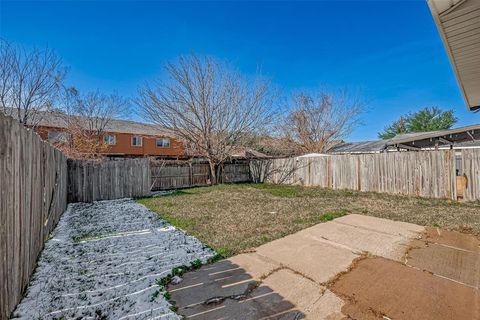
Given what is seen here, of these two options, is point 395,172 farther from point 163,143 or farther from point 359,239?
point 163,143

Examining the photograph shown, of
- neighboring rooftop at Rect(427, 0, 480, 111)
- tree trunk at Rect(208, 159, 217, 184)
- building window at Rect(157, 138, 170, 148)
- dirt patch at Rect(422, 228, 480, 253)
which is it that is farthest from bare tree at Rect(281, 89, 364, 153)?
neighboring rooftop at Rect(427, 0, 480, 111)

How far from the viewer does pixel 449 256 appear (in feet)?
9.43

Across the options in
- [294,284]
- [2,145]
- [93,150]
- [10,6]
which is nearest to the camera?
[2,145]

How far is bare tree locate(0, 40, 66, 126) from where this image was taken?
8070mm

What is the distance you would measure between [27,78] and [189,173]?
7.49m

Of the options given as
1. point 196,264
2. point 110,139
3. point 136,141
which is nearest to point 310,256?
point 196,264

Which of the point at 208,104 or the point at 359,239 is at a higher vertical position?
the point at 208,104

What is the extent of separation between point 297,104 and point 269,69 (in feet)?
25.4

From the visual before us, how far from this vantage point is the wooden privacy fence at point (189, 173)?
11.2 m

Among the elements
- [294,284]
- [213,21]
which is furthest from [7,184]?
[213,21]

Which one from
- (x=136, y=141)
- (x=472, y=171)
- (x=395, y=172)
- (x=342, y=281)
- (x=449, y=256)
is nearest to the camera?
(x=342, y=281)

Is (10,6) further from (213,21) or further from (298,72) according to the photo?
(298,72)

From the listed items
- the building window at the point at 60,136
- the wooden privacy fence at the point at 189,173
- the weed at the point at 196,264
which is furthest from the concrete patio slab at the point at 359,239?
the building window at the point at 60,136

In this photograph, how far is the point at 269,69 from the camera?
12469 millimetres
